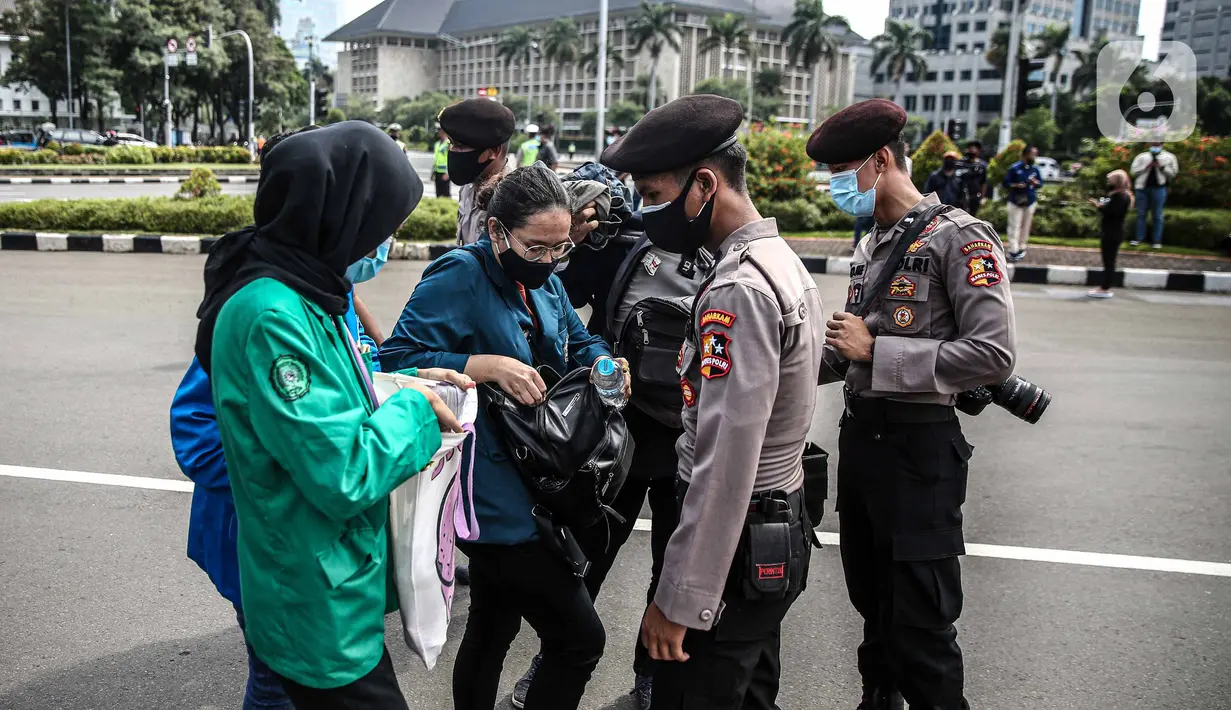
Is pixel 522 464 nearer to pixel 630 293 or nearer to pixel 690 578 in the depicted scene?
pixel 690 578

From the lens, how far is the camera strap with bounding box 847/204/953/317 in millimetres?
2754

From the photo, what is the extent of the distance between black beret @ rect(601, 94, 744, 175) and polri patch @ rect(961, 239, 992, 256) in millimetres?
800

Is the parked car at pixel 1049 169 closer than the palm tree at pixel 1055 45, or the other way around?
the parked car at pixel 1049 169

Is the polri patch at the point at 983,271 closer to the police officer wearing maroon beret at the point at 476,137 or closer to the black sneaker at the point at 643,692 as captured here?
the black sneaker at the point at 643,692

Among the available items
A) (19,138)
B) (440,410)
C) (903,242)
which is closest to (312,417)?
(440,410)

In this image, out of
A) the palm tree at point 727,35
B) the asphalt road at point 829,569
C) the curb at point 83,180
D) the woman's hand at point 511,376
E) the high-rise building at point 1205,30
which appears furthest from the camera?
the high-rise building at point 1205,30

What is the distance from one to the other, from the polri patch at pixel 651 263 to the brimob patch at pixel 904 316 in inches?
29.4

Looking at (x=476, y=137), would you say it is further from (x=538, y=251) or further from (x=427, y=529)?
(x=427, y=529)

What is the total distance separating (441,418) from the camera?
6.45 feet

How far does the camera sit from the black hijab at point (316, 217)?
1.77 metres

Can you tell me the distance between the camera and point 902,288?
276cm

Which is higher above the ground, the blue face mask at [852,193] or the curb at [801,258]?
the blue face mask at [852,193]

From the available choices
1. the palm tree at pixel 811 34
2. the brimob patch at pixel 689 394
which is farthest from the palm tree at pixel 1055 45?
the brimob patch at pixel 689 394

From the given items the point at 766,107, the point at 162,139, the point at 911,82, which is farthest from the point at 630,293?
the point at 911,82
